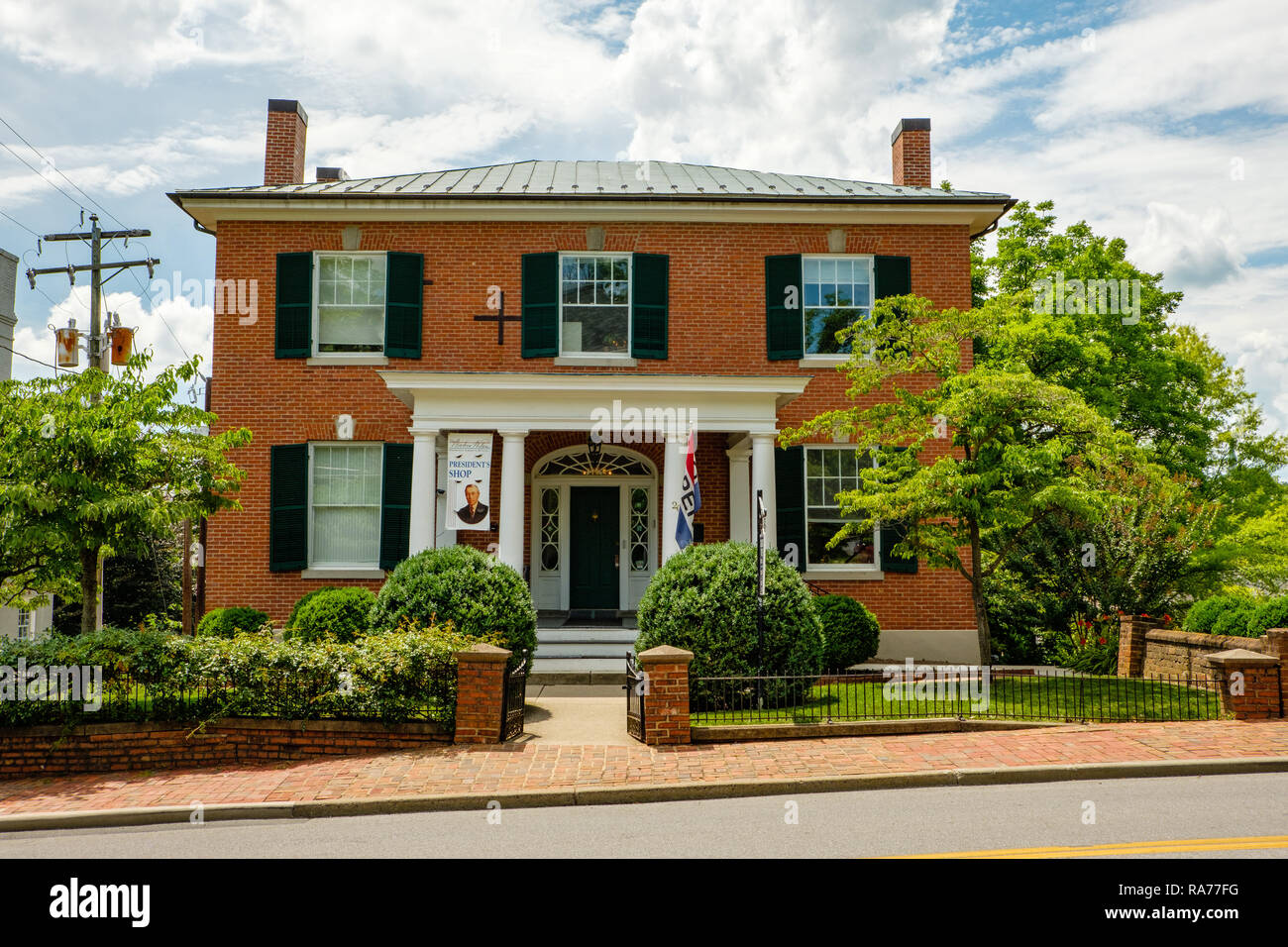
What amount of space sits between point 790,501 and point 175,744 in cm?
1052

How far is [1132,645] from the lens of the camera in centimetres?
1521

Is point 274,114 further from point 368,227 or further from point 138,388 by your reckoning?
point 138,388

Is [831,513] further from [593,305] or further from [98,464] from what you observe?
[98,464]

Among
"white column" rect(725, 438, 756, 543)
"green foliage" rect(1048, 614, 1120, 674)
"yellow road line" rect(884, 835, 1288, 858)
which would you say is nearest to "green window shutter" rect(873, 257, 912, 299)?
"white column" rect(725, 438, 756, 543)

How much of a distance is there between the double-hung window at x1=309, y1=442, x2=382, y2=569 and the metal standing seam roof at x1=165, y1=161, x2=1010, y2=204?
467 centimetres

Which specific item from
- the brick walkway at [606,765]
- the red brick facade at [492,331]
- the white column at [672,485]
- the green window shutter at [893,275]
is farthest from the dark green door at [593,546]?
the brick walkway at [606,765]

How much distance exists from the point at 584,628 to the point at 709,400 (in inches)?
167

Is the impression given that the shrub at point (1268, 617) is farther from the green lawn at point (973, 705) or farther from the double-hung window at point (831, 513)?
the double-hung window at point (831, 513)

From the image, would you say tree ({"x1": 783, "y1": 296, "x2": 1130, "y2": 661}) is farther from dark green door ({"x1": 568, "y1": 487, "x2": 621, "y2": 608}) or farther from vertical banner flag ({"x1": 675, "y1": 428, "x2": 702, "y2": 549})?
dark green door ({"x1": 568, "y1": 487, "x2": 621, "y2": 608})

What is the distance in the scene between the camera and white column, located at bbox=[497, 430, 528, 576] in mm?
15094

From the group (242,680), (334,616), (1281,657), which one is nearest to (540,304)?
(334,616)

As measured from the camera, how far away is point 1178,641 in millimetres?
14047

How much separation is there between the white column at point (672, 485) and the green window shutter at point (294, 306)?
706 centimetres
